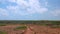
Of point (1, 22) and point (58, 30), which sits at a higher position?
point (1, 22)

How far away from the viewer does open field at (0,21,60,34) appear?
3.16 meters

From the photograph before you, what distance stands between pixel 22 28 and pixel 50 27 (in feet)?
2.23

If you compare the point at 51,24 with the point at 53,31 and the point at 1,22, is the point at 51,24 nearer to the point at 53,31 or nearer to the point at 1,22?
the point at 53,31

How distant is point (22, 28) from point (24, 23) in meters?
0.14

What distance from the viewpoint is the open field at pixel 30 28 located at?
3162 mm

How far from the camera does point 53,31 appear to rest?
317 centimetres

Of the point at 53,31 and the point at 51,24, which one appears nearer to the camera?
the point at 53,31

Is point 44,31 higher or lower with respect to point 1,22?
lower

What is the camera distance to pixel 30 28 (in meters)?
3.20

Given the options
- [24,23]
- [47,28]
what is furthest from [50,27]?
[24,23]

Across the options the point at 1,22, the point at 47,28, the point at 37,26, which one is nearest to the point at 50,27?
the point at 47,28

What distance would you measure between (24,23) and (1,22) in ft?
1.84

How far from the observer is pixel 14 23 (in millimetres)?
3322

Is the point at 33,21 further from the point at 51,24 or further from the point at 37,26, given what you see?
the point at 51,24
